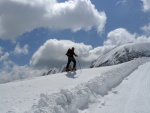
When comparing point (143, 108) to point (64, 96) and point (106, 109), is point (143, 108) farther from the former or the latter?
point (64, 96)

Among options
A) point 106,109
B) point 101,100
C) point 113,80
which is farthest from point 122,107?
point 113,80

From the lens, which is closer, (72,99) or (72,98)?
(72,99)

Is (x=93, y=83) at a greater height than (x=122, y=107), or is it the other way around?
(x=93, y=83)

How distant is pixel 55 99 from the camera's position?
12016 millimetres

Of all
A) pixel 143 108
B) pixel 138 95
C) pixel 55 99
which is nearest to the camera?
pixel 55 99

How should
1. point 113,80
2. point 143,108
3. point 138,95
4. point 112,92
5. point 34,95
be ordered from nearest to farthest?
point 143,108
point 34,95
point 138,95
point 112,92
point 113,80

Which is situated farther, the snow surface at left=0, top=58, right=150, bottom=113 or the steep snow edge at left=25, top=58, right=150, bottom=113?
the snow surface at left=0, top=58, right=150, bottom=113

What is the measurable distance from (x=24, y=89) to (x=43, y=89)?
1003 mm

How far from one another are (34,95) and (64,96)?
2699mm

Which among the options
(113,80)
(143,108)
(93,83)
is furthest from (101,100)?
(113,80)

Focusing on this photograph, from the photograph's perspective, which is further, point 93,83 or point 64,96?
point 93,83

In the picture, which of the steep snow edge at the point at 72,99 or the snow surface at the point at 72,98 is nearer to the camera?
the steep snow edge at the point at 72,99

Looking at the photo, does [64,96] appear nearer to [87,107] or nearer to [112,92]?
[87,107]

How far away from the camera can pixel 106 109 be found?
43.6 ft
